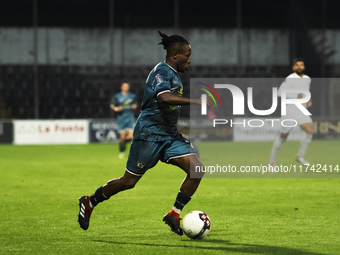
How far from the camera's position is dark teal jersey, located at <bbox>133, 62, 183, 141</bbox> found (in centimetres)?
588

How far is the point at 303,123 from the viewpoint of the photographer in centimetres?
1148

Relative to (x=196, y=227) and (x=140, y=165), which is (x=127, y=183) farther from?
(x=196, y=227)

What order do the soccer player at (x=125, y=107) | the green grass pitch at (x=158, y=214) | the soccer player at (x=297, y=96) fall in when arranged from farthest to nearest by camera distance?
1. the soccer player at (x=125, y=107)
2. the soccer player at (x=297, y=96)
3. the green grass pitch at (x=158, y=214)

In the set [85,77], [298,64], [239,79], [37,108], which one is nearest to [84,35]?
[85,77]

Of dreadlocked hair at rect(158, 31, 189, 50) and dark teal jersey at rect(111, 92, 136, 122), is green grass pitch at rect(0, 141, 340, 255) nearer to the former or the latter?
dreadlocked hair at rect(158, 31, 189, 50)

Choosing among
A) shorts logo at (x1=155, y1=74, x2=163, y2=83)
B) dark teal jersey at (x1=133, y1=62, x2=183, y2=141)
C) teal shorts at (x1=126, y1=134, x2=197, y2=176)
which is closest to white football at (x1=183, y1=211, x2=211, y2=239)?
teal shorts at (x1=126, y1=134, x2=197, y2=176)

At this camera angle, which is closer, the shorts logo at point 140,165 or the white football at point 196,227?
the white football at point 196,227

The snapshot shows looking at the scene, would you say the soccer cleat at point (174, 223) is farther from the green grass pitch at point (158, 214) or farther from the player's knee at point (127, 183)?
the player's knee at point (127, 183)

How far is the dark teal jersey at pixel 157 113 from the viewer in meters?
5.88

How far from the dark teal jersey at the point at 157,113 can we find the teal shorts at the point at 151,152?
61 mm

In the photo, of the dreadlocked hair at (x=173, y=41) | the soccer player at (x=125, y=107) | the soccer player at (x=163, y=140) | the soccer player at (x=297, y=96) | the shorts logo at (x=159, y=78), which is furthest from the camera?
the soccer player at (x=125, y=107)

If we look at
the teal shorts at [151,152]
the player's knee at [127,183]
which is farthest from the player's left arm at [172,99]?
the player's knee at [127,183]

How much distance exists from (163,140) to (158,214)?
63.5 inches

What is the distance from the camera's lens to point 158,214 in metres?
7.23
